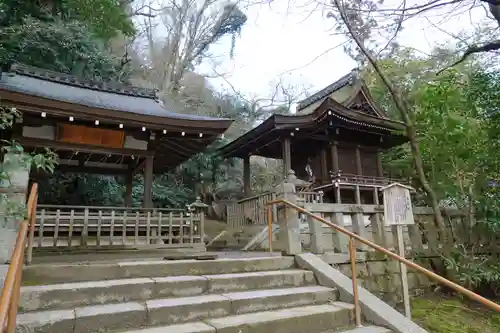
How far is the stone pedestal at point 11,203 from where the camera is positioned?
2686 millimetres

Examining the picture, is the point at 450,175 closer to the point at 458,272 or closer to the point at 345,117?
the point at 458,272

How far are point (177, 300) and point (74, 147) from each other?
5.82 metres

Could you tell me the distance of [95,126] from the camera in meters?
7.74

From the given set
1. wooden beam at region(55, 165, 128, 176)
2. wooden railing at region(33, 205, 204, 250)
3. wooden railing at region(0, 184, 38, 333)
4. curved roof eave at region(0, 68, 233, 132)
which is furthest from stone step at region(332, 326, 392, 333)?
wooden beam at region(55, 165, 128, 176)

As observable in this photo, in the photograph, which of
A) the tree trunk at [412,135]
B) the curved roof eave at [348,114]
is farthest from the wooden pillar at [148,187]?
the curved roof eave at [348,114]

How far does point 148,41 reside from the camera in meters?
27.9

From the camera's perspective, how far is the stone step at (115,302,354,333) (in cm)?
293

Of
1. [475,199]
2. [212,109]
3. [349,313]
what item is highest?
[212,109]

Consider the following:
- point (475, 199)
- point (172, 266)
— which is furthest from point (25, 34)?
point (475, 199)

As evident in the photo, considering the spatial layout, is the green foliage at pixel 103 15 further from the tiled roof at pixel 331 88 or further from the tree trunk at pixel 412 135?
the tiled roof at pixel 331 88

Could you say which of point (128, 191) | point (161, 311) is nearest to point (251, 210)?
point (128, 191)

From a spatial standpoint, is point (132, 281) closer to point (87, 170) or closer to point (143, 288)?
point (143, 288)

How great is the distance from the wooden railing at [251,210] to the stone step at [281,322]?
4.94 metres

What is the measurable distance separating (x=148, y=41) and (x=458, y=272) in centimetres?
2804
